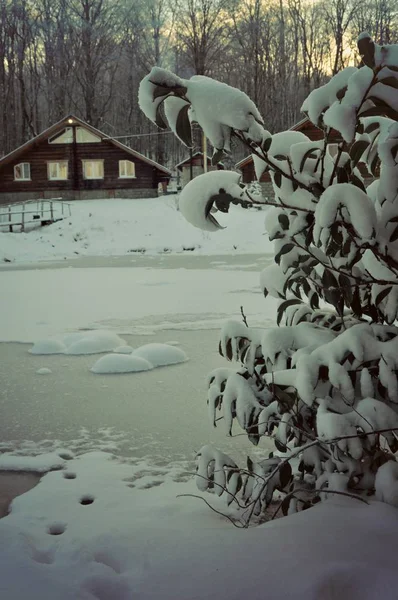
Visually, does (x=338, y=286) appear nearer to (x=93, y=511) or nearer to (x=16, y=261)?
(x=93, y=511)

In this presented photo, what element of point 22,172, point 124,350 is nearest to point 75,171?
point 22,172

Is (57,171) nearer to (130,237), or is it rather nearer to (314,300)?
(130,237)

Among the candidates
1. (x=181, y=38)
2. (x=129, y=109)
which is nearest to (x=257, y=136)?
(x=181, y=38)

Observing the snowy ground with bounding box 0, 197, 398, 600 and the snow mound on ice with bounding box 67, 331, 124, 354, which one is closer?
the snowy ground with bounding box 0, 197, 398, 600

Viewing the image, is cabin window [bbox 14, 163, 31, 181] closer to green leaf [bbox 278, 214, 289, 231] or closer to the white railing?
the white railing

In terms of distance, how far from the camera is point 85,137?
3397cm

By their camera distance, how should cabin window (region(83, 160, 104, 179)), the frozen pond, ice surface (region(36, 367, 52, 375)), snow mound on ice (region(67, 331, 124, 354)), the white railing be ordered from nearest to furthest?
1. the frozen pond
2. ice surface (region(36, 367, 52, 375))
3. snow mound on ice (region(67, 331, 124, 354))
4. the white railing
5. cabin window (region(83, 160, 104, 179))

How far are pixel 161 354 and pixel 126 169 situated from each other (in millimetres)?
30297

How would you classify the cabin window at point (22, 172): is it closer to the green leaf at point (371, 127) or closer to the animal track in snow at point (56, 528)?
the animal track in snow at point (56, 528)

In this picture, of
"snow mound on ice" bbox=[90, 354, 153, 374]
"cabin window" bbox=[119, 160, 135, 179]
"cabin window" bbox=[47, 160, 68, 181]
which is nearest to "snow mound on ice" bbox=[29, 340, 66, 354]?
"snow mound on ice" bbox=[90, 354, 153, 374]

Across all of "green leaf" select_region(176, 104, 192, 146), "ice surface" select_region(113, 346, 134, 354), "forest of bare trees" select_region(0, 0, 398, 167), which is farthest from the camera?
"forest of bare trees" select_region(0, 0, 398, 167)

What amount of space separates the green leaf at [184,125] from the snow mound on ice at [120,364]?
3489 mm

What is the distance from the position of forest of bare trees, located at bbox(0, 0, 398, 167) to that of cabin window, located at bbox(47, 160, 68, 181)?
8855 mm

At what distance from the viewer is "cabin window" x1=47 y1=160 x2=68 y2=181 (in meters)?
34.7
